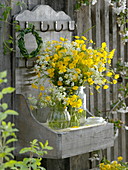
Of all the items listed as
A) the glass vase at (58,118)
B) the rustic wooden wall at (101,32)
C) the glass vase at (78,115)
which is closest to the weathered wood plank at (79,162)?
the rustic wooden wall at (101,32)

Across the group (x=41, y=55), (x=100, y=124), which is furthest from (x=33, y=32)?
(x=100, y=124)

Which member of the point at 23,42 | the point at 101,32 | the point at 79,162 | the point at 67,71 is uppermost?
the point at 101,32

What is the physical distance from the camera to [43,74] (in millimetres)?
2473

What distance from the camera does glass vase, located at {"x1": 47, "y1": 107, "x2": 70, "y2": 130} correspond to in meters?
2.24

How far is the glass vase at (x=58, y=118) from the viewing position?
2.24 meters

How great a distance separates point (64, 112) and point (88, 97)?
802 millimetres

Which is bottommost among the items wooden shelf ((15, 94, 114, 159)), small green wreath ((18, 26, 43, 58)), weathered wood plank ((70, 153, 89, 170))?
weathered wood plank ((70, 153, 89, 170))

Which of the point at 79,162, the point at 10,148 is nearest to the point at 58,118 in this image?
the point at 79,162

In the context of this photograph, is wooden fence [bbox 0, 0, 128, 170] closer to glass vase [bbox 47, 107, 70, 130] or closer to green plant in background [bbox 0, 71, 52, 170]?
glass vase [bbox 47, 107, 70, 130]

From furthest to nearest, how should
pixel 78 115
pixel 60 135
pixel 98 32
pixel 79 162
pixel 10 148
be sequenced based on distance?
pixel 98 32
pixel 79 162
pixel 78 115
pixel 60 135
pixel 10 148

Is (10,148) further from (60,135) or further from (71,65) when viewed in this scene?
(71,65)

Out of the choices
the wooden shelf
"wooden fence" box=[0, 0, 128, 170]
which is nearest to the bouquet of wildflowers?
the wooden shelf

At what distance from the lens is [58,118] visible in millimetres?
2234

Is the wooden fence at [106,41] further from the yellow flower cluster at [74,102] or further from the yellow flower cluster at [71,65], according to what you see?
the yellow flower cluster at [74,102]
